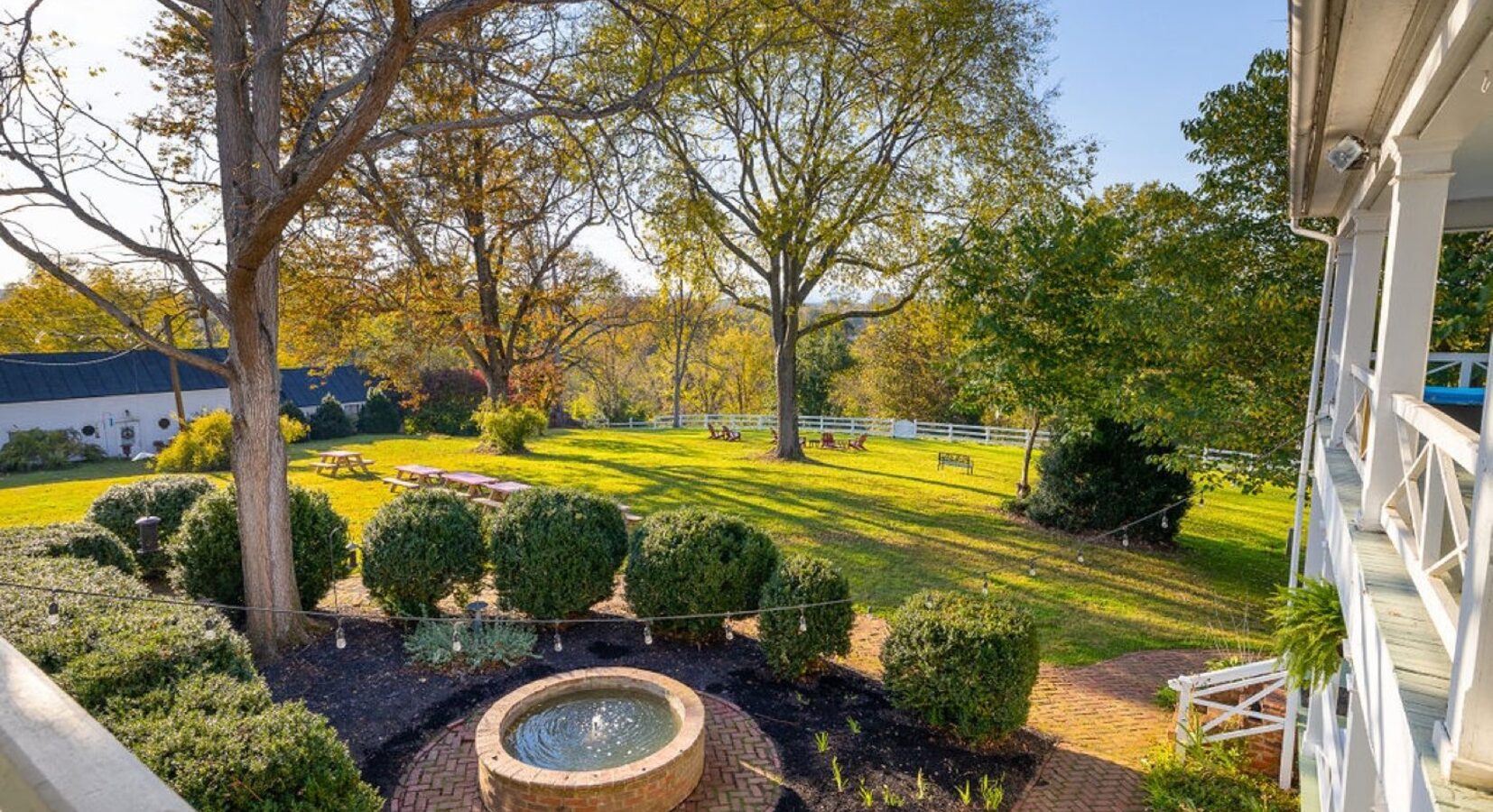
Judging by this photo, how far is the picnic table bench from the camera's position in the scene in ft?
57.5

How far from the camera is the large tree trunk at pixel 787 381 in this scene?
22266 mm

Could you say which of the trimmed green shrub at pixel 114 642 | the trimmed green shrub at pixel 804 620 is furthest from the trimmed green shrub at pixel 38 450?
the trimmed green shrub at pixel 804 620

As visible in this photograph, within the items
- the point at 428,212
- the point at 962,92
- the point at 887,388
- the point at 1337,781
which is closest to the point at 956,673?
the point at 1337,781

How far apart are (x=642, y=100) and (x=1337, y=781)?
7.43 metres

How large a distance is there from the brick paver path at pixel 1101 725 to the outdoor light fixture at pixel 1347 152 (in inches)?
201

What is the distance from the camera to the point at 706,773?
20.6 feet

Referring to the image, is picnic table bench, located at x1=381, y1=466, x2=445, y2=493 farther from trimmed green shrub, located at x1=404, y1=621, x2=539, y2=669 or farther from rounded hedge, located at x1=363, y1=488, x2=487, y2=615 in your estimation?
trimmed green shrub, located at x1=404, y1=621, x2=539, y2=669

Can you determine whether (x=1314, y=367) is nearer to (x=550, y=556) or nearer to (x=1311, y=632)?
(x=1311, y=632)

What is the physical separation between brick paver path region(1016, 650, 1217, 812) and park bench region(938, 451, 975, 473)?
12.7 m

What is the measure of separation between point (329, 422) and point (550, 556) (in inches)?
1073

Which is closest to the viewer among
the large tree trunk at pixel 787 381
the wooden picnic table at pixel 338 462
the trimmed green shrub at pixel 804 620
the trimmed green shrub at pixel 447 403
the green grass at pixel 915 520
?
the trimmed green shrub at pixel 804 620

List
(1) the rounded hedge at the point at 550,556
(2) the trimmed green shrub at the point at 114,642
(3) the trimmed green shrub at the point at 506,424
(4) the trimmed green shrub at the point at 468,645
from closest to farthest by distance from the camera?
(2) the trimmed green shrub at the point at 114,642, (4) the trimmed green shrub at the point at 468,645, (1) the rounded hedge at the point at 550,556, (3) the trimmed green shrub at the point at 506,424

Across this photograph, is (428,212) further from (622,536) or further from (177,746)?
(177,746)

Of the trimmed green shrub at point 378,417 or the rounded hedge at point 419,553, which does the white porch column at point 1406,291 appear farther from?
the trimmed green shrub at point 378,417
